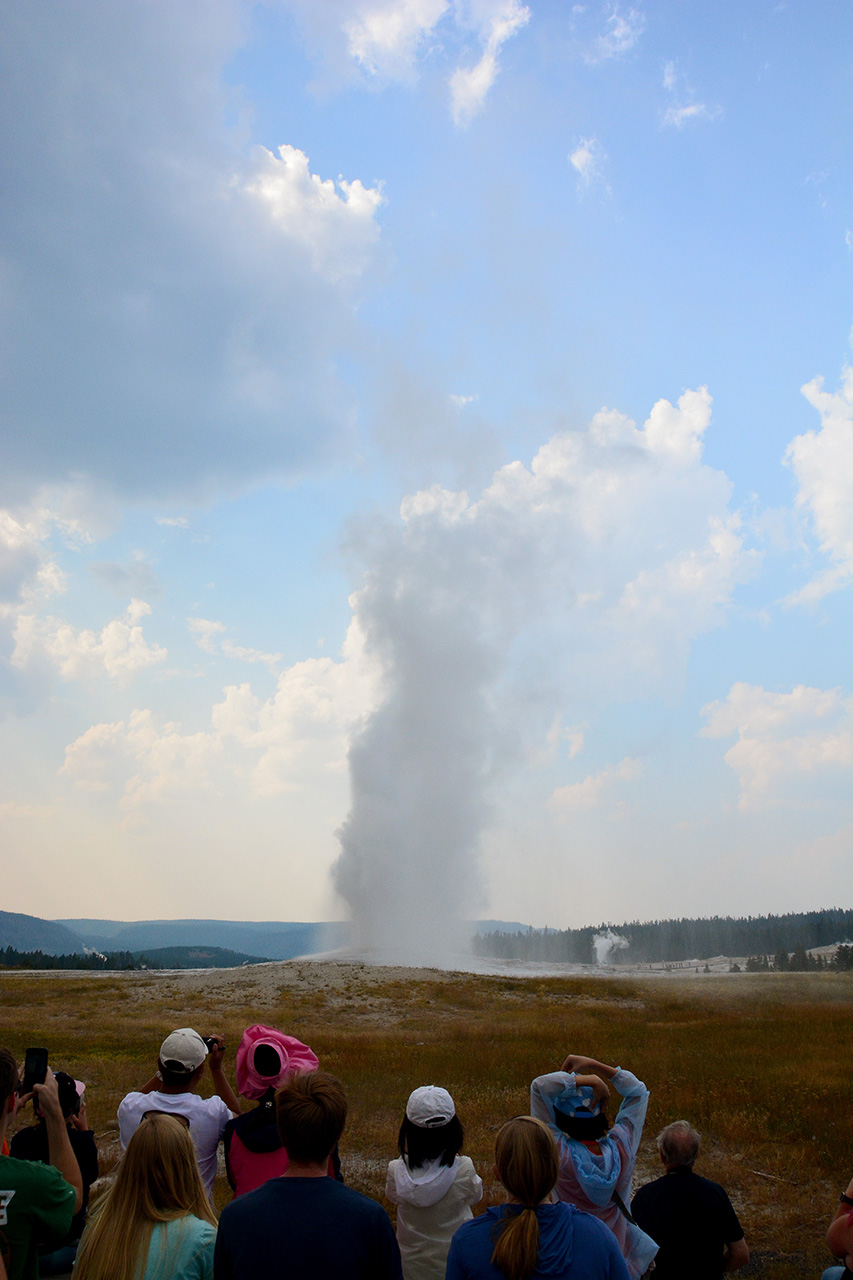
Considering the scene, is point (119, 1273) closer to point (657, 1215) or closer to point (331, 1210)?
point (331, 1210)

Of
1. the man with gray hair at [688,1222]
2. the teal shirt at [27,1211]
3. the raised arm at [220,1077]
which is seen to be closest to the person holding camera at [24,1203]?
the teal shirt at [27,1211]

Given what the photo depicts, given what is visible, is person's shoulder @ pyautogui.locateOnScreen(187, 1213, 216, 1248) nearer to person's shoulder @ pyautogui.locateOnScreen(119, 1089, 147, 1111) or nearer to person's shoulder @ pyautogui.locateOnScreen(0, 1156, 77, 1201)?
person's shoulder @ pyautogui.locateOnScreen(0, 1156, 77, 1201)

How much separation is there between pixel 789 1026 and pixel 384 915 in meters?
77.1

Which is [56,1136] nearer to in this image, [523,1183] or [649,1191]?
[523,1183]

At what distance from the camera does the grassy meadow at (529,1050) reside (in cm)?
1034

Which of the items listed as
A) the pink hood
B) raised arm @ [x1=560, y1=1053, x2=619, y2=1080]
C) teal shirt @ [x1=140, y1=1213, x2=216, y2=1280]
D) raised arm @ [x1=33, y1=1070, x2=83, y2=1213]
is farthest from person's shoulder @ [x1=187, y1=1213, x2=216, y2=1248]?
raised arm @ [x1=560, y1=1053, x2=619, y2=1080]

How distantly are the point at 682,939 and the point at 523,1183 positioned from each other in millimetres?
173754

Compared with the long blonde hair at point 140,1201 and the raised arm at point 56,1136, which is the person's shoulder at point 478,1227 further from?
the raised arm at point 56,1136

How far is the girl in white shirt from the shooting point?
4.57m

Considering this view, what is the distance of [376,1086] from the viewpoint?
49.5 feet

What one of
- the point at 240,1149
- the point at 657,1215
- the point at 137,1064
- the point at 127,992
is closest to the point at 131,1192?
the point at 240,1149

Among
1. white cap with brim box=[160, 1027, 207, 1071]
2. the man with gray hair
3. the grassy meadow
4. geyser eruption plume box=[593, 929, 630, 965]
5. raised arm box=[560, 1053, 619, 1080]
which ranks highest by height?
white cap with brim box=[160, 1027, 207, 1071]

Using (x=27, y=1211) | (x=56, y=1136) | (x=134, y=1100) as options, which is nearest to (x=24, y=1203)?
(x=27, y=1211)

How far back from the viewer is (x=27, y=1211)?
3.54 meters
